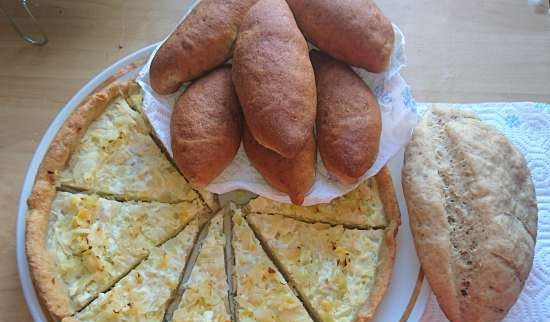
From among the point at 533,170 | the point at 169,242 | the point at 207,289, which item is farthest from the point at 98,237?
the point at 533,170

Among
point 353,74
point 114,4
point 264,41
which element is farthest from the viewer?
point 114,4

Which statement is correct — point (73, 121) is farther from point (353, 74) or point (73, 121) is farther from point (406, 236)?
point (406, 236)

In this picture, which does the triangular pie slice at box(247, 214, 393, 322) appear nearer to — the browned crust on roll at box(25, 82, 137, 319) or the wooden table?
the browned crust on roll at box(25, 82, 137, 319)

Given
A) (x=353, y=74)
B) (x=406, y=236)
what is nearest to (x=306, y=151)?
(x=353, y=74)

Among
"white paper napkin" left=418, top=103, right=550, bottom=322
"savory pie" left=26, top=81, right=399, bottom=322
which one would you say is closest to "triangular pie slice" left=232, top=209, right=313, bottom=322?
"savory pie" left=26, top=81, right=399, bottom=322

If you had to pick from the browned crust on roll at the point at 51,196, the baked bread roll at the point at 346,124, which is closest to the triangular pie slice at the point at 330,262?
the baked bread roll at the point at 346,124
